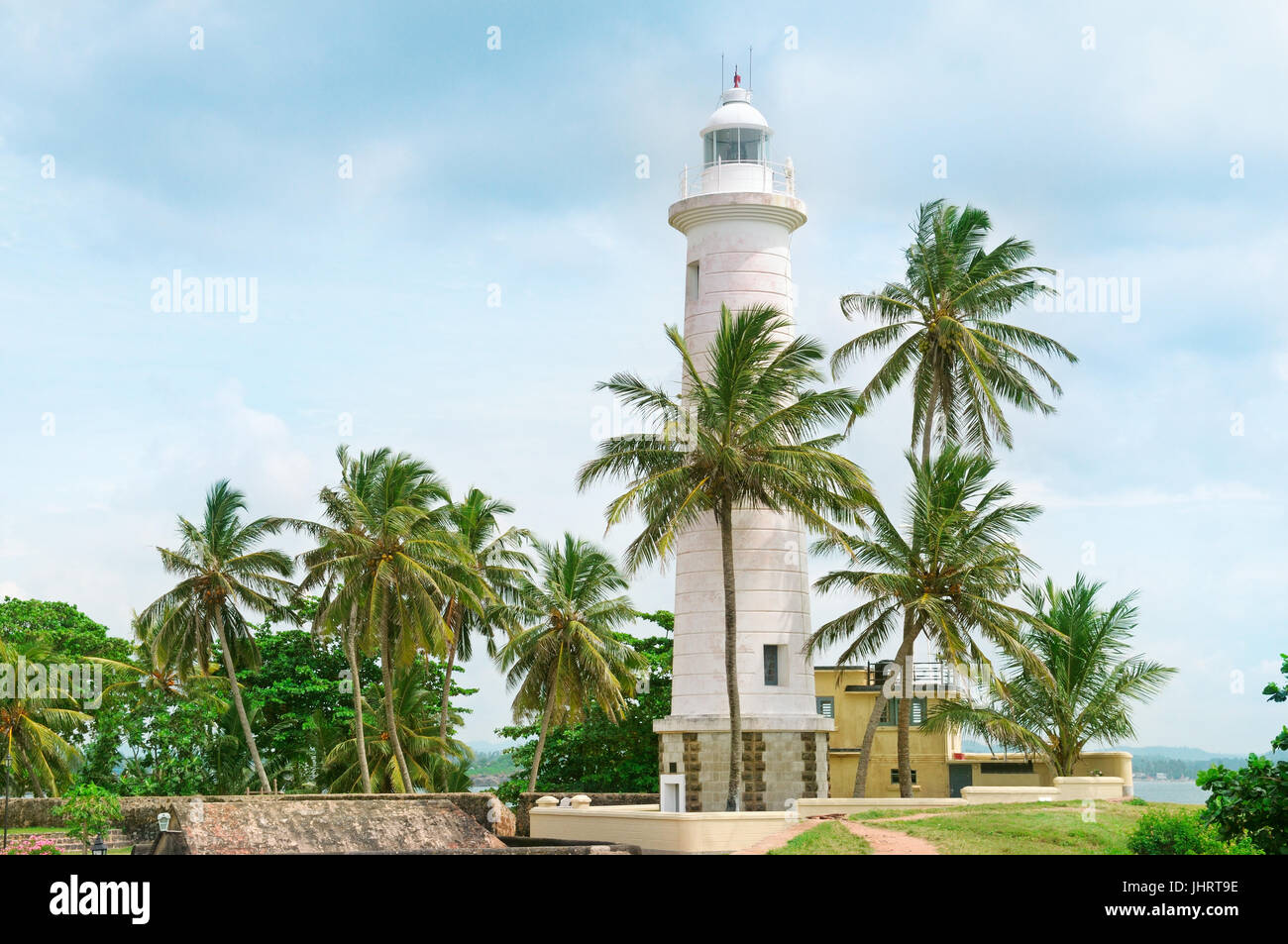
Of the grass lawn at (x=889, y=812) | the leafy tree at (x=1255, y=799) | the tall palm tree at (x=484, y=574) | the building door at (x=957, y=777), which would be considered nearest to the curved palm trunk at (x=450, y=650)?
the tall palm tree at (x=484, y=574)

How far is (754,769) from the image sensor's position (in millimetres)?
34250

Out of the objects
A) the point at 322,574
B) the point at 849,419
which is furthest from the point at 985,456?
the point at 322,574

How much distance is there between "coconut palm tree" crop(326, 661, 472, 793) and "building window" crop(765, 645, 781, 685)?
639 inches

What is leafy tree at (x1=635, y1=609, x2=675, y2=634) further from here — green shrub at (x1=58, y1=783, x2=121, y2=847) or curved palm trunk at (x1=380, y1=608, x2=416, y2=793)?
green shrub at (x1=58, y1=783, x2=121, y2=847)

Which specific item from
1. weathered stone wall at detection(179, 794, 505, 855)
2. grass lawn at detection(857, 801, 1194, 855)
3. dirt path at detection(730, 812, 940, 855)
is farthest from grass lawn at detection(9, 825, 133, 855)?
grass lawn at detection(857, 801, 1194, 855)

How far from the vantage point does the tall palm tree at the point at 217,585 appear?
1777 inches

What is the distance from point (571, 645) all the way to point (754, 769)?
9835 mm

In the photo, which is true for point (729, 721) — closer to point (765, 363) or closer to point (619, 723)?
point (765, 363)

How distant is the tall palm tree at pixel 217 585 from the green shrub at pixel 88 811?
1461cm

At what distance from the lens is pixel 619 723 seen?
48.6 metres

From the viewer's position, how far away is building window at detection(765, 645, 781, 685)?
3488 centimetres

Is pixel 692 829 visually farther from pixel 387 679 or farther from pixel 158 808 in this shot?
pixel 387 679
